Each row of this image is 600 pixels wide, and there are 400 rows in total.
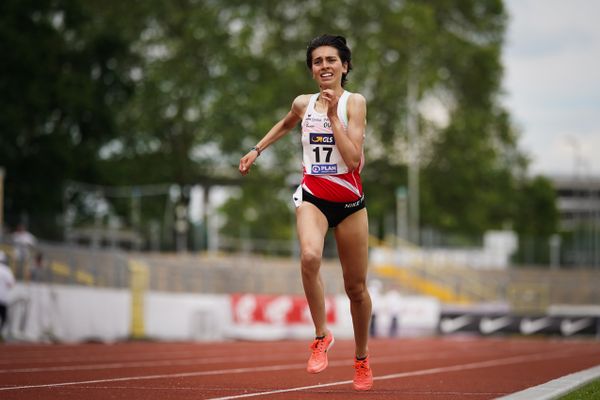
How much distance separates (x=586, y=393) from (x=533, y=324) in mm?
30388

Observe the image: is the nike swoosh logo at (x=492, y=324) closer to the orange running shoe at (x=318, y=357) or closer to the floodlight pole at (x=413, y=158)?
the floodlight pole at (x=413, y=158)

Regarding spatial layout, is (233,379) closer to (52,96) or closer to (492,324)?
(492,324)

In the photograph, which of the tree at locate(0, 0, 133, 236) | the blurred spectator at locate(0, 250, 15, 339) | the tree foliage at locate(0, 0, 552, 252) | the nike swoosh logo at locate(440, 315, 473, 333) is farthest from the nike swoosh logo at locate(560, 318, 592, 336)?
the blurred spectator at locate(0, 250, 15, 339)

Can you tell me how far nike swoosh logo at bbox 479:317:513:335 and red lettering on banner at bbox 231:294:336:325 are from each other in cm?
449

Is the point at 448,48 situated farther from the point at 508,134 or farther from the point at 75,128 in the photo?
the point at 75,128

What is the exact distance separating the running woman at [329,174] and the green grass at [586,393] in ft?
5.36

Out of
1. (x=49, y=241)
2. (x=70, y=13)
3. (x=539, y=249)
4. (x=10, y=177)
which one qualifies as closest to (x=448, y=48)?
(x=539, y=249)

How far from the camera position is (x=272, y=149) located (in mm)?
61969

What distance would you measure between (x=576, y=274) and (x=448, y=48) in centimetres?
1297

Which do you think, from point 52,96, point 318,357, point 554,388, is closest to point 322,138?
point 318,357

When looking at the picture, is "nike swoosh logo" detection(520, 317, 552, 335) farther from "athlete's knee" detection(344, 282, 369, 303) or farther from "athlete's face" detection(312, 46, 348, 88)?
"athlete's face" detection(312, 46, 348, 88)

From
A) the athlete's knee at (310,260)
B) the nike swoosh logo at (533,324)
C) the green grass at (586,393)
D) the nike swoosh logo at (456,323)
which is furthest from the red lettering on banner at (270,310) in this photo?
the athlete's knee at (310,260)

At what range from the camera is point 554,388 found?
9562mm

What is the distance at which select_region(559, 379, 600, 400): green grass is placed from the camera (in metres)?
9.17
